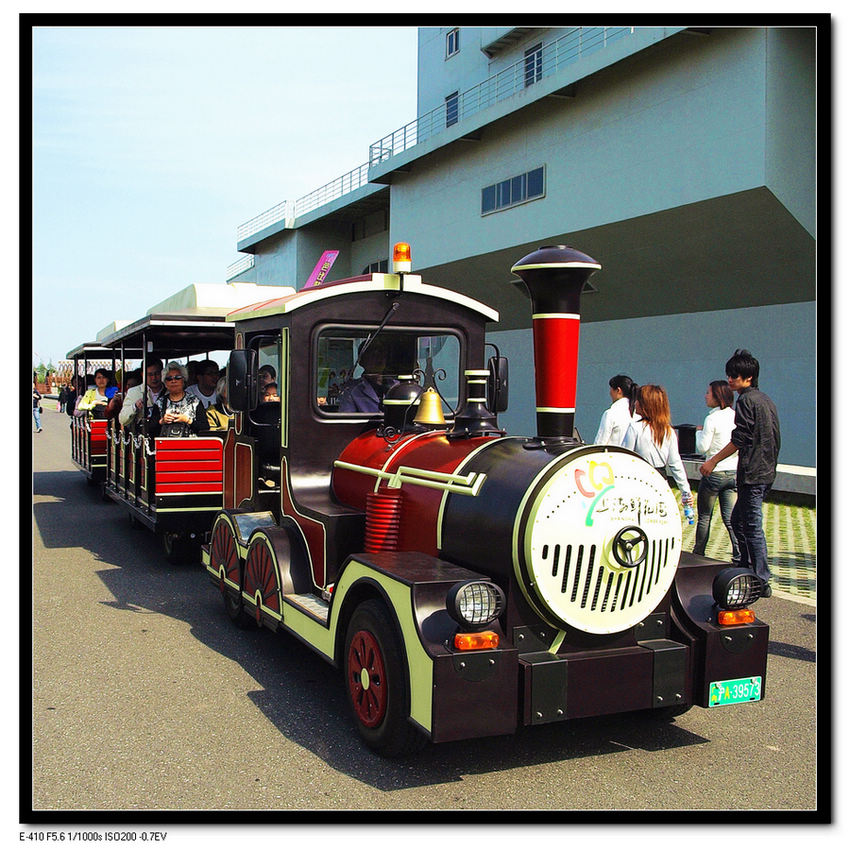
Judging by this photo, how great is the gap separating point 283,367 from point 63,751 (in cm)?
255

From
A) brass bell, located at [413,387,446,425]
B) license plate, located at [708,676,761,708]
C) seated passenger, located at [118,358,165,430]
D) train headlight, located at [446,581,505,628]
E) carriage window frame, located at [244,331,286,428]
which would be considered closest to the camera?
train headlight, located at [446,581,505,628]

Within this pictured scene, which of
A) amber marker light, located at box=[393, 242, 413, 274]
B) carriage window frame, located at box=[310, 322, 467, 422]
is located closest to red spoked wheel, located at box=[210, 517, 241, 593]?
carriage window frame, located at box=[310, 322, 467, 422]

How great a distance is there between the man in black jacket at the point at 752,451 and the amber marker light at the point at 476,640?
371cm

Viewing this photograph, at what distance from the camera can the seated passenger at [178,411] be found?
884 cm

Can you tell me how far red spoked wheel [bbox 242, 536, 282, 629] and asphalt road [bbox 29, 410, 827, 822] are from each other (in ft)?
1.07

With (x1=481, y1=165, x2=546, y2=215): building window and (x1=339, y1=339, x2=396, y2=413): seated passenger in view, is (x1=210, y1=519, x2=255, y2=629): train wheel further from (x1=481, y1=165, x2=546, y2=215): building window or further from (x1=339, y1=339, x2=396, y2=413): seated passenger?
(x1=481, y1=165, x2=546, y2=215): building window

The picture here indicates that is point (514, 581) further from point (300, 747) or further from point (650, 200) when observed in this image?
point (650, 200)

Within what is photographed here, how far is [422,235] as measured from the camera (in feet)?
81.5

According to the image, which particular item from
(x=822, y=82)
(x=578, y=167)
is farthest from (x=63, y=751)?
(x=578, y=167)

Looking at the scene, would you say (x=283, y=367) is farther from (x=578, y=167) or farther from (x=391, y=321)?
(x=578, y=167)

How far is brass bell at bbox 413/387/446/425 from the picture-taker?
16.9 feet

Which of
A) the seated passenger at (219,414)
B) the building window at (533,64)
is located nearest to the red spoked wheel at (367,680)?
the seated passenger at (219,414)

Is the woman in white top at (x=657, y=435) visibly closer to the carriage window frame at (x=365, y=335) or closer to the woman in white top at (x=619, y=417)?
the woman in white top at (x=619, y=417)

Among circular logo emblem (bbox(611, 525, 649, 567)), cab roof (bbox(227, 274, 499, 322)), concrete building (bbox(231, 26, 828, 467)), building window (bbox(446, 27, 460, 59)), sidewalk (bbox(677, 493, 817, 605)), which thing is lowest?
sidewalk (bbox(677, 493, 817, 605))
